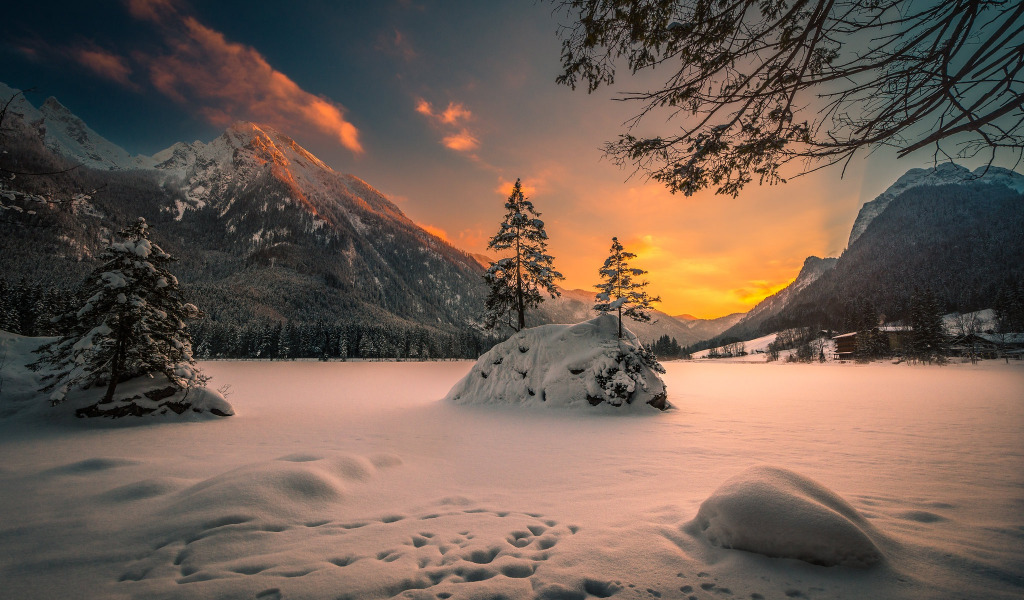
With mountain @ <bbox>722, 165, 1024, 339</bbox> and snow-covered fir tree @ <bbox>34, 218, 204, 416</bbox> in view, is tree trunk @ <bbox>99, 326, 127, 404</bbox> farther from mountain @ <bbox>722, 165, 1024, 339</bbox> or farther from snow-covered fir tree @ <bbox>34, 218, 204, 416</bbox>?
mountain @ <bbox>722, 165, 1024, 339</bbox>

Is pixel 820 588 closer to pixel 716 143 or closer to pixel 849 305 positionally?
pixel 716 143

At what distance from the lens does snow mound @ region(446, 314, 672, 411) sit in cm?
1289

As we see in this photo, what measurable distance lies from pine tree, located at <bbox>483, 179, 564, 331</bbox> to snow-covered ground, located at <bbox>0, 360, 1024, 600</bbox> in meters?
11.9

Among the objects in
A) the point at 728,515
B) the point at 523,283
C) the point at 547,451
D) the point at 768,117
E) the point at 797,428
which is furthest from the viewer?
the point at 523,283

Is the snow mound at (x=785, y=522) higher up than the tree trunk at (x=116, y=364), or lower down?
lower down

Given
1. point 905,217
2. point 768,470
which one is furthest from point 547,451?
point 905,217

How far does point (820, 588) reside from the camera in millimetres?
2256

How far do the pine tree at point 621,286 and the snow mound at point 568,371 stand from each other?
4.74 m

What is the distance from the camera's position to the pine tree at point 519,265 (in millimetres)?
18422

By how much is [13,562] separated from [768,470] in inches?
245

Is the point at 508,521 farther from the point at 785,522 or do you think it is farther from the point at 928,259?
the point at 928,259

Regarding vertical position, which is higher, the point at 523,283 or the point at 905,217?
the point at 905,217

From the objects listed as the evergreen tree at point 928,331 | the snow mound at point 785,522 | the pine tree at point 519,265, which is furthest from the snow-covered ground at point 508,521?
the evergreen tree at point 928,331

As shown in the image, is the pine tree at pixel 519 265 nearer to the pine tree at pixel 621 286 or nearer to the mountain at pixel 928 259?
the pine tree at pixel 621 286
